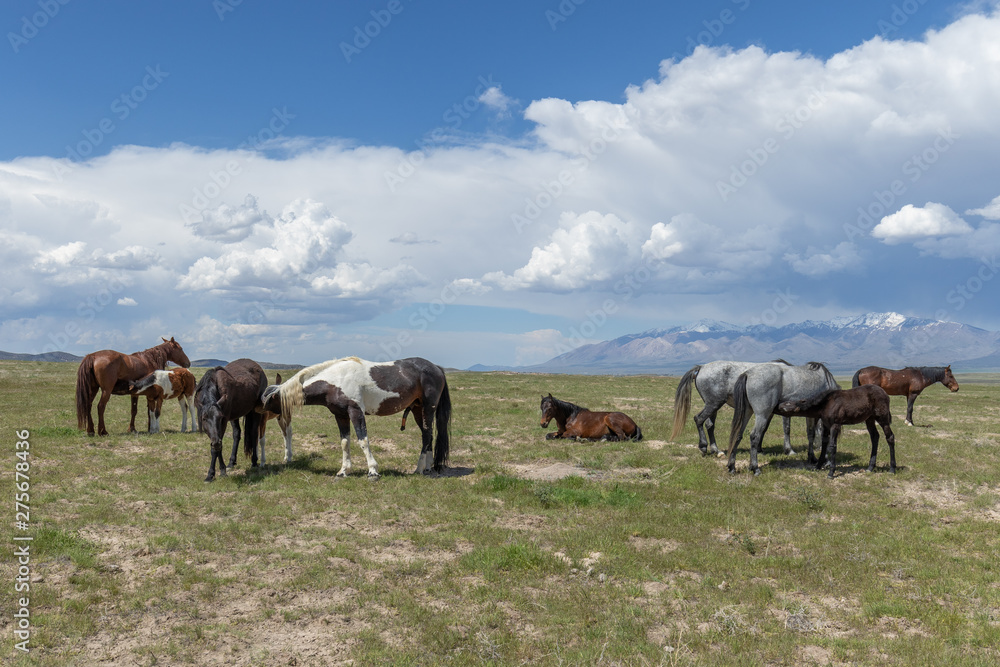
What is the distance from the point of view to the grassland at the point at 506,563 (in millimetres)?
6234

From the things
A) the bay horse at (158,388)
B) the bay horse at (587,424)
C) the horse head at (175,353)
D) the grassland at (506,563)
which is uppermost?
the horse head at (175,353)

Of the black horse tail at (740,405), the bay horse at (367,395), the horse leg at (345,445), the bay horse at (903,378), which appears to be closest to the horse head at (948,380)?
the bay horse at (903,378)

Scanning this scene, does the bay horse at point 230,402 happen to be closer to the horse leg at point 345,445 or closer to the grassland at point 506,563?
the grassland at point 506,563

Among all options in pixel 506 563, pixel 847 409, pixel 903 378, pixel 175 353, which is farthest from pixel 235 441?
pixel 903 378

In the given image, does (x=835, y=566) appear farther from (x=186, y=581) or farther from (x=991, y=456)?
(x=991, y=456)

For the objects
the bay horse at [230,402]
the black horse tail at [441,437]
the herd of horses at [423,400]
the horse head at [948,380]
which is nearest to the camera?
the bay horse at [230,402]

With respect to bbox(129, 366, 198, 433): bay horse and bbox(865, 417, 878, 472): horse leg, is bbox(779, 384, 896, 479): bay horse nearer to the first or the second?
bbox(865, 417, 878, 472): horse leg

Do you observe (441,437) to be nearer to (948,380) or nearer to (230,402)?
(230,402)

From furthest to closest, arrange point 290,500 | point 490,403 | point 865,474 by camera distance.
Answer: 1. point 490,403
2. point 865,474
3. point 290,500

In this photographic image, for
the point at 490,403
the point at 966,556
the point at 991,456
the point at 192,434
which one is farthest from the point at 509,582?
the point at 490,403

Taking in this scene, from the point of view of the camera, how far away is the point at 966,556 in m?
8.91

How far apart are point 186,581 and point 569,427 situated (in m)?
13.7

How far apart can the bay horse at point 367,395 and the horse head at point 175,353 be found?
9.69 meters

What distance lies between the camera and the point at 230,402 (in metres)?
13.6
